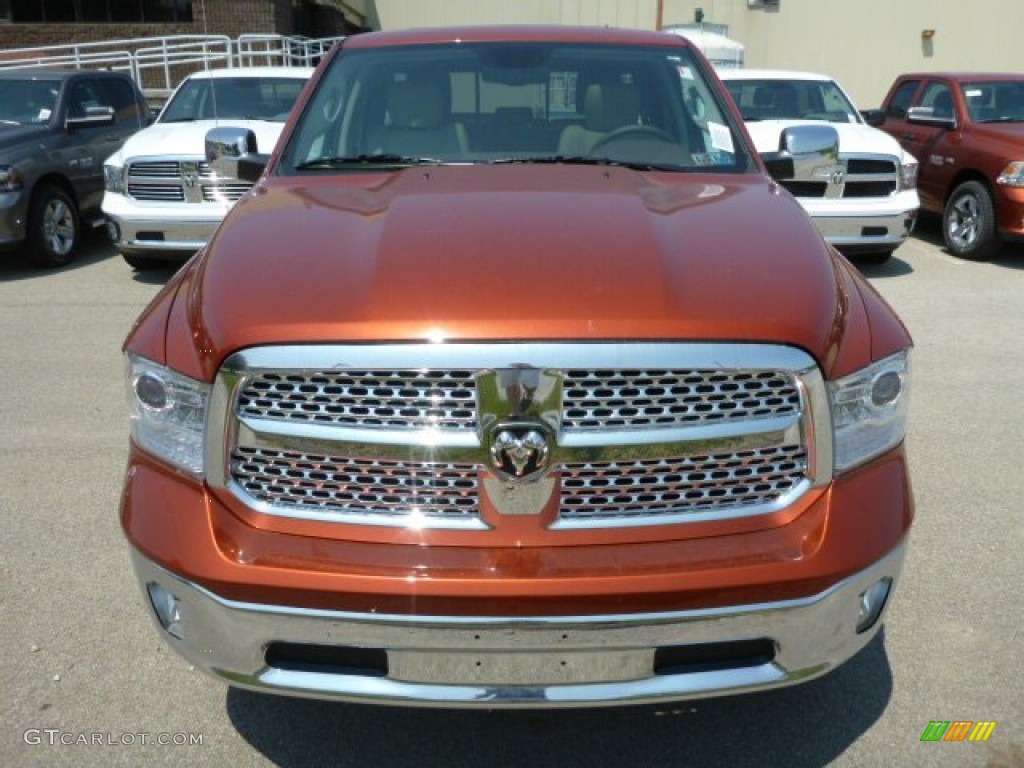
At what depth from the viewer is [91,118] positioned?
924 centimetres

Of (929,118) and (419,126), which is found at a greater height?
(419,126)

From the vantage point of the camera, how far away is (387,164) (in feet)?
11.0

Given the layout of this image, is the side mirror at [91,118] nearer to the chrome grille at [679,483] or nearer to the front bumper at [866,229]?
the front bumper at [866,229]

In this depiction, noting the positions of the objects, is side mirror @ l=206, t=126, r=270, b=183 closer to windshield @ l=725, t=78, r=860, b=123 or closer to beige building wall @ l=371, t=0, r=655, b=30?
windshield @ l=725, t=78, r=860, b=123

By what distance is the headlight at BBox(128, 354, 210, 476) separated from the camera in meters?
2.18

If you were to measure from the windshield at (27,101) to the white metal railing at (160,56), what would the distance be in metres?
9.14

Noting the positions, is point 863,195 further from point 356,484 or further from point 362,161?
point 356,484

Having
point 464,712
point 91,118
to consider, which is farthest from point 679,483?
point 91,118

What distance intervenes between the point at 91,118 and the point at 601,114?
24.0 ft

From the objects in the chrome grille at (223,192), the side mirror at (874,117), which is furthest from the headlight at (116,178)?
the side mirror at (874,117)

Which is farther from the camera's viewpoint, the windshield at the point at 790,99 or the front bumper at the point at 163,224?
the windshield at the point at 790,99

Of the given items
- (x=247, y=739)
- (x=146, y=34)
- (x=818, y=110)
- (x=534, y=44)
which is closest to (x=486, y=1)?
(x=146, y=34)

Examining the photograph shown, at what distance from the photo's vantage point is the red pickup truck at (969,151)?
8.71 m

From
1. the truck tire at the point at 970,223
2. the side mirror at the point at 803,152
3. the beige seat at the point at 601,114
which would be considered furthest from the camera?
the truck tire at the point at 970,223
